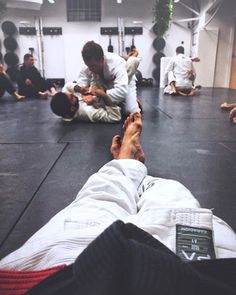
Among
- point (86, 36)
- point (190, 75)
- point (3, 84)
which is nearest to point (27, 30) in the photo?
point (86, 36)

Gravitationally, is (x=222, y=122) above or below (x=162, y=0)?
below

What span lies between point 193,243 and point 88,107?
2513 millimetres

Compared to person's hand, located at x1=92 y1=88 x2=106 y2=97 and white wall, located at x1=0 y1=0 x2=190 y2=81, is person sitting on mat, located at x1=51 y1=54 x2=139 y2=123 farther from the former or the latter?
white wall, located at x1=0 y1=0 x2=190 y2=81

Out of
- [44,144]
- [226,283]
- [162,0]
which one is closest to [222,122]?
[44,144]

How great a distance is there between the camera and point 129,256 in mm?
291

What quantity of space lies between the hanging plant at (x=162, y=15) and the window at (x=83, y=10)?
1.90 meters

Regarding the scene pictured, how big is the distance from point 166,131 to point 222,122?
0.75 m

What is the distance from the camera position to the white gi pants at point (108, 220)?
1.77 ft

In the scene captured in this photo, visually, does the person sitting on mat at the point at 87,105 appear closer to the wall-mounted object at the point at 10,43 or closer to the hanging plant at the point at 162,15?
the hanging plant at the point at 162,15

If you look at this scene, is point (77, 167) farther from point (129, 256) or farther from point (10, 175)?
point (129, 256)

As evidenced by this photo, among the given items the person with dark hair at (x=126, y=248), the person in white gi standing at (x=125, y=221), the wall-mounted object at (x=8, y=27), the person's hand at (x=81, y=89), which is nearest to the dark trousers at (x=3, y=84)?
the person's hand at (x=81, y=89)

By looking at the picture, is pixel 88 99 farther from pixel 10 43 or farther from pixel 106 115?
pixel 10 43

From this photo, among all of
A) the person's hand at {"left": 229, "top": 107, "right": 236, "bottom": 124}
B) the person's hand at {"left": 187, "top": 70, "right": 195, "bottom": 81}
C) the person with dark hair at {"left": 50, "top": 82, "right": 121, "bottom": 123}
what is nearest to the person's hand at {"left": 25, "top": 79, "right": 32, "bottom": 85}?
the person with dark hair at {"left": 50, "top": 82, "right": 121, "bottom": 123}

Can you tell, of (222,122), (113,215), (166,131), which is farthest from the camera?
(222,122)
